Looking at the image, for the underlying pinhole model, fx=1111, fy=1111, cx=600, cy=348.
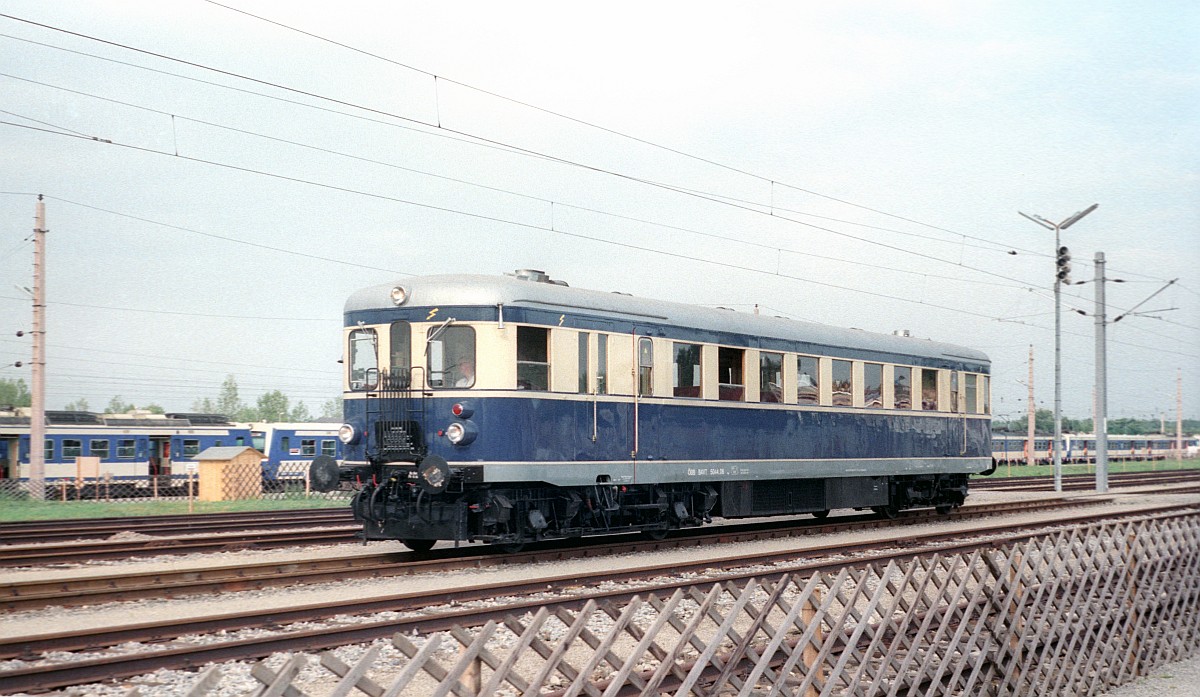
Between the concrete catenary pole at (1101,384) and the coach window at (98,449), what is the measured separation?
115 feet

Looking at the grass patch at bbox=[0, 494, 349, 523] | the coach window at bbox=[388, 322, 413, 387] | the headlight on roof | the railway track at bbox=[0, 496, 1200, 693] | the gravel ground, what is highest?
the coach window at bbox=[388, 322, 413, 387]

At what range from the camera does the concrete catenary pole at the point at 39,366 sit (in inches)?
1236

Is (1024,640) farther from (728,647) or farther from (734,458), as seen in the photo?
(734,458)

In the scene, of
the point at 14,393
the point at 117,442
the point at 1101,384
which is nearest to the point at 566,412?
the point at 1101,384

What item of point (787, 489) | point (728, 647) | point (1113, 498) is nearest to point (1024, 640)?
point (728, 647)

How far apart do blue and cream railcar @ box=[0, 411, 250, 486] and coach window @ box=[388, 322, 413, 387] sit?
84.6 ft

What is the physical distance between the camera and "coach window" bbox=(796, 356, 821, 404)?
2062 centimetres

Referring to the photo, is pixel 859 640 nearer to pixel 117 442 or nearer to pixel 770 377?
pixel 770 377

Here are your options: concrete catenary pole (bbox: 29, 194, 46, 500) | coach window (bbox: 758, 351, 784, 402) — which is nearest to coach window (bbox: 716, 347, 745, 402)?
coach window (bbox: 758, 351, 784, 402)

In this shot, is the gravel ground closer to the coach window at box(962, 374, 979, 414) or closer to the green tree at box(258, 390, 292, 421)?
the coach window at box(962, 374, 979, 414)

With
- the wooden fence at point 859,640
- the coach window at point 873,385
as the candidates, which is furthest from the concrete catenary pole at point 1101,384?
the wooden fence at point 859,640

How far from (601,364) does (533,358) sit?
1.33 m

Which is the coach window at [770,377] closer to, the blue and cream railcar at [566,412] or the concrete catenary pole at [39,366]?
the blue and cream railcar at [566,412]

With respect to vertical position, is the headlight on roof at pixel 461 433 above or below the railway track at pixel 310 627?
above
